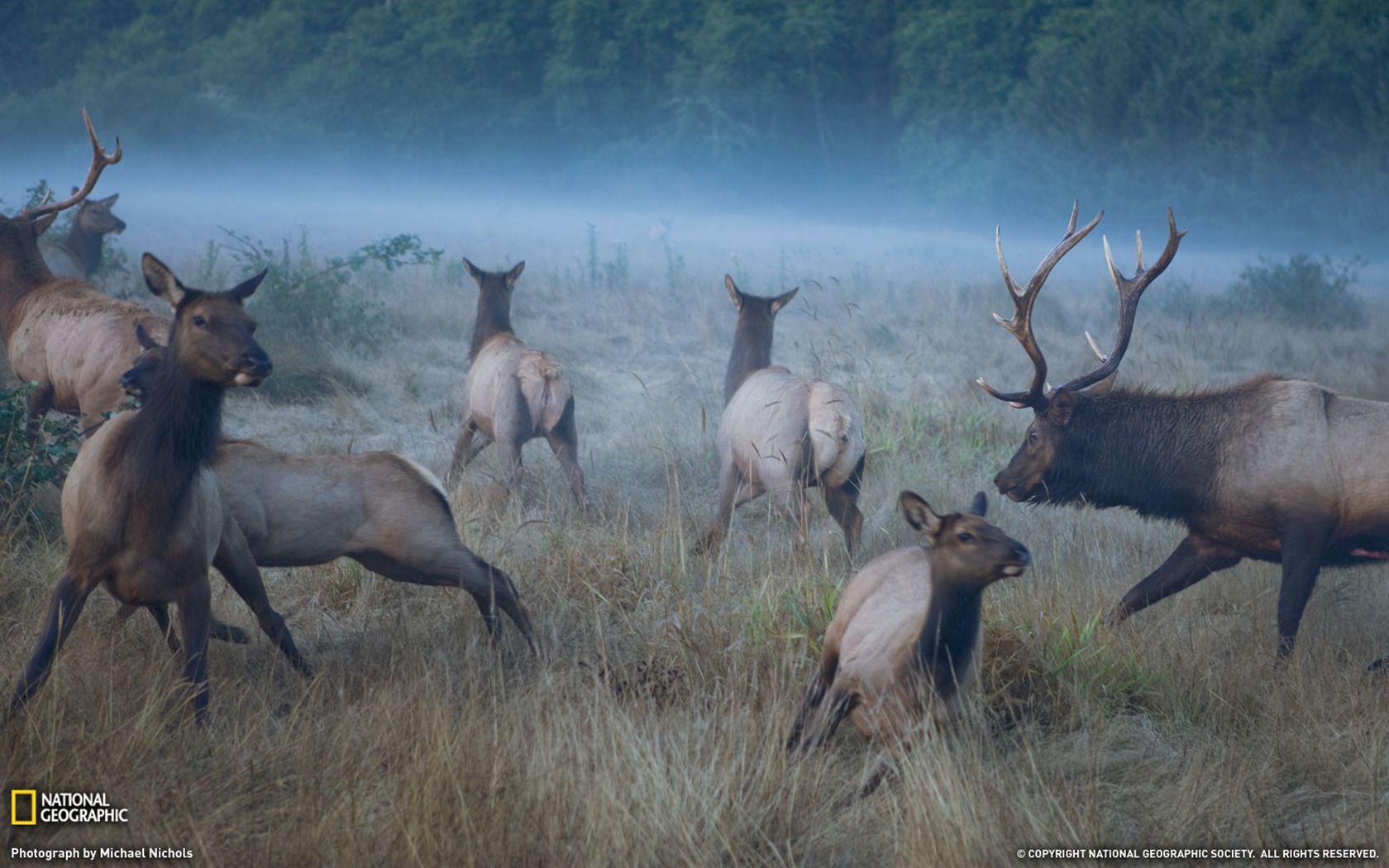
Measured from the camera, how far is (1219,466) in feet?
19.2

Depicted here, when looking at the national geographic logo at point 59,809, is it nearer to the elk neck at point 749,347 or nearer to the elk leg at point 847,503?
the elk leg at point 847,503

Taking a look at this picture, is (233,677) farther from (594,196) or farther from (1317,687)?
(594,196)

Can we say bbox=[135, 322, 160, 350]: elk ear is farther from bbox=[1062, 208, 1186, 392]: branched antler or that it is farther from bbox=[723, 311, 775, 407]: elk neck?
bbox=[1062, 208, 1186, 392]: branched antler

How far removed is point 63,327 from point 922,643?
19.3ft

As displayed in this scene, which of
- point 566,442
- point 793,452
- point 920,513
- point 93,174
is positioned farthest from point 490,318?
point 920,513

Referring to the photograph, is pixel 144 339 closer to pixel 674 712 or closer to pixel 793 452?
pixel 674 712

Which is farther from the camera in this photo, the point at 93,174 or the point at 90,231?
the point at 90,231

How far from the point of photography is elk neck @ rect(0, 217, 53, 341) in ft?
25.4

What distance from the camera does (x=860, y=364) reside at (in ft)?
41.9

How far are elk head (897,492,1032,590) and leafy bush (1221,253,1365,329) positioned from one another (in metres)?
14.7

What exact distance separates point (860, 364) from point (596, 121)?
12140 millimetres

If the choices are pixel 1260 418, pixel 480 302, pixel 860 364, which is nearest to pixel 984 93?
pixel 860 364

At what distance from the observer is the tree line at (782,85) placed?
18.3 meters

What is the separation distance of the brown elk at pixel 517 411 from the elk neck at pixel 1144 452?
9.66 feet
